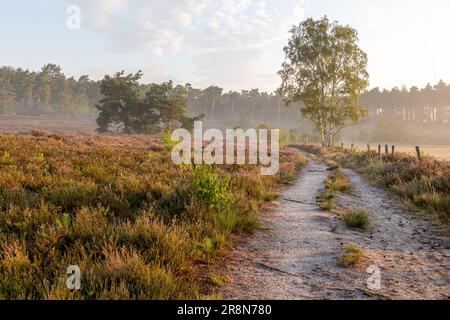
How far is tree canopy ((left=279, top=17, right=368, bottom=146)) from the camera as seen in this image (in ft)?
126

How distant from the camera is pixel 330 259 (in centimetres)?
585

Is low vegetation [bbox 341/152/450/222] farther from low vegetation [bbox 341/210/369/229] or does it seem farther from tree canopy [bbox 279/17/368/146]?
tree canopy [bbox 279/17/368/146]

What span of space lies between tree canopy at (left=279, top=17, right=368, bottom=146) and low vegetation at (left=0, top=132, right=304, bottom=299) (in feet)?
103

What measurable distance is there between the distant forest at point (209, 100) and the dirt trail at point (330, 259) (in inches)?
3756

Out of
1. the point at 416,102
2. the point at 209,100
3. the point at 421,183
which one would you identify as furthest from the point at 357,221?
the point at 209,100

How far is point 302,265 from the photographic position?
557 cm

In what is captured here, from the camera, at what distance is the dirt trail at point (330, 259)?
15.3 ft

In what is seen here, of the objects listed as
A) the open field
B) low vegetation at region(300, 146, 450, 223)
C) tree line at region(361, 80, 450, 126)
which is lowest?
low vegetation at region(300, 146, 450, 223)

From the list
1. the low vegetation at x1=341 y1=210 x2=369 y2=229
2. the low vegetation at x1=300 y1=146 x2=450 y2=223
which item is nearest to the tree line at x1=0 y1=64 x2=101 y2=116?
the low vegetation at x1=300 y1=146 x2=450 y2=223

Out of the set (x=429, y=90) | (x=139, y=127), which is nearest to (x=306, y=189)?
(x=139, y=127)

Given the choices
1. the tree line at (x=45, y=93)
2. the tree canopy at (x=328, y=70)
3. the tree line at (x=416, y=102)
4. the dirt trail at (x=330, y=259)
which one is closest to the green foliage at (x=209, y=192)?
the dirt trail at (x=330, y=259)

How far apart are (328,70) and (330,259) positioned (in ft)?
118

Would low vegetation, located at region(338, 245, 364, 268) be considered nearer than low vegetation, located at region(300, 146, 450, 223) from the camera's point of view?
Yes
